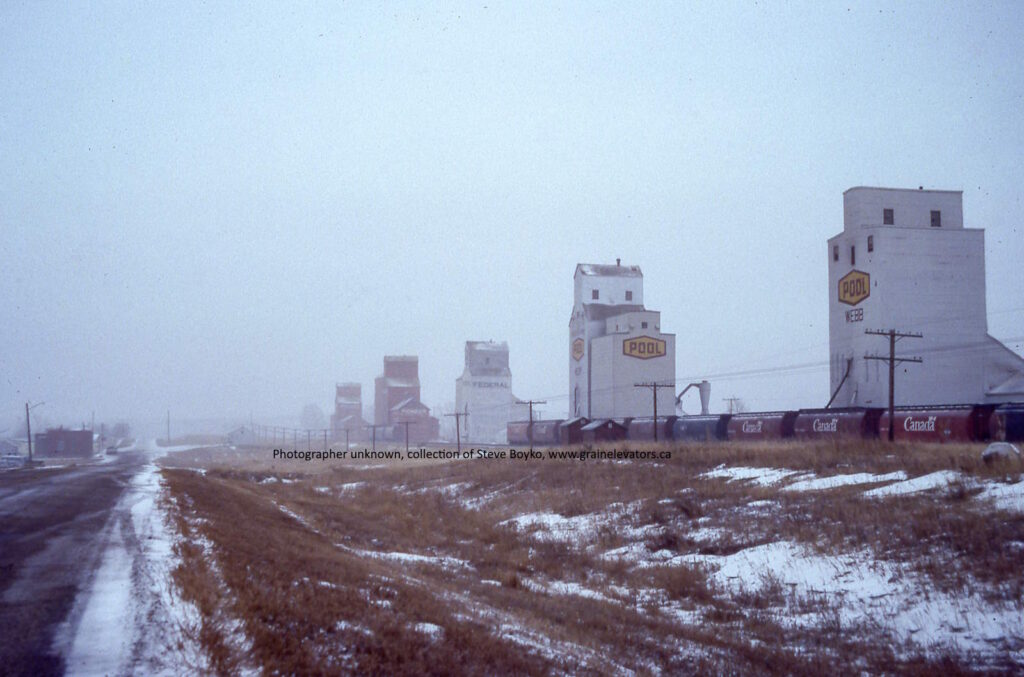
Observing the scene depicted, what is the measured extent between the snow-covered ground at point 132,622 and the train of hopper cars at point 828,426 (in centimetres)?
3141

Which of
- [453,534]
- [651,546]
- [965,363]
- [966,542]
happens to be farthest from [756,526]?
[965,363]

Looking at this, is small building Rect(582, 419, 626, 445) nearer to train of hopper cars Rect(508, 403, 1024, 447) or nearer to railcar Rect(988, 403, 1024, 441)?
train of hopper cars Rect(508, 403, 1024, 447)

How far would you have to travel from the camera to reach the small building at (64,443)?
4149 inches

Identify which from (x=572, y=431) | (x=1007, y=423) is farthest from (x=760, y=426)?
(x=572, y=431)

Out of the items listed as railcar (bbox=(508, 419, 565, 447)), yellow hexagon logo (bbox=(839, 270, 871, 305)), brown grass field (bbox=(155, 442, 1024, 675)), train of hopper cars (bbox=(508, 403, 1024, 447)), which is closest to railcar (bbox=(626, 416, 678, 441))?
train of hopper cars (bbox=(508, 403, 1024, 447))

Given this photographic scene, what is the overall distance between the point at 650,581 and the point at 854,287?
39849 millimetres

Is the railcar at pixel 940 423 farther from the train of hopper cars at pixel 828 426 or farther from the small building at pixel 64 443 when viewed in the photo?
the small building at pixel 64 443

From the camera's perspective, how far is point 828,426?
40375 millimetres

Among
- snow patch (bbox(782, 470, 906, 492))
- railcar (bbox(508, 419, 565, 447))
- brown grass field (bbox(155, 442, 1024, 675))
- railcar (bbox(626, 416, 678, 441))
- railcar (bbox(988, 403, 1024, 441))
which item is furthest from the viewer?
railcar (bbox(508, 419, 565, 447))

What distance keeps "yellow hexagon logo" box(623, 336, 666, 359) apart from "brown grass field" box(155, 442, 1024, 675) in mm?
46994

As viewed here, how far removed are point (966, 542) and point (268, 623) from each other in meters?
12.1

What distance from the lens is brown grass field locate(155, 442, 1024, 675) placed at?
8.91m

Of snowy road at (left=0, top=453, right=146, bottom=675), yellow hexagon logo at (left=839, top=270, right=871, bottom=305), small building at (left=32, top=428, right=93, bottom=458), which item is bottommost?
small building at (left=32, top=428, right=93, bottom=458)

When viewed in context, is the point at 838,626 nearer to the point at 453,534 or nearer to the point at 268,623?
the point at 268,623
